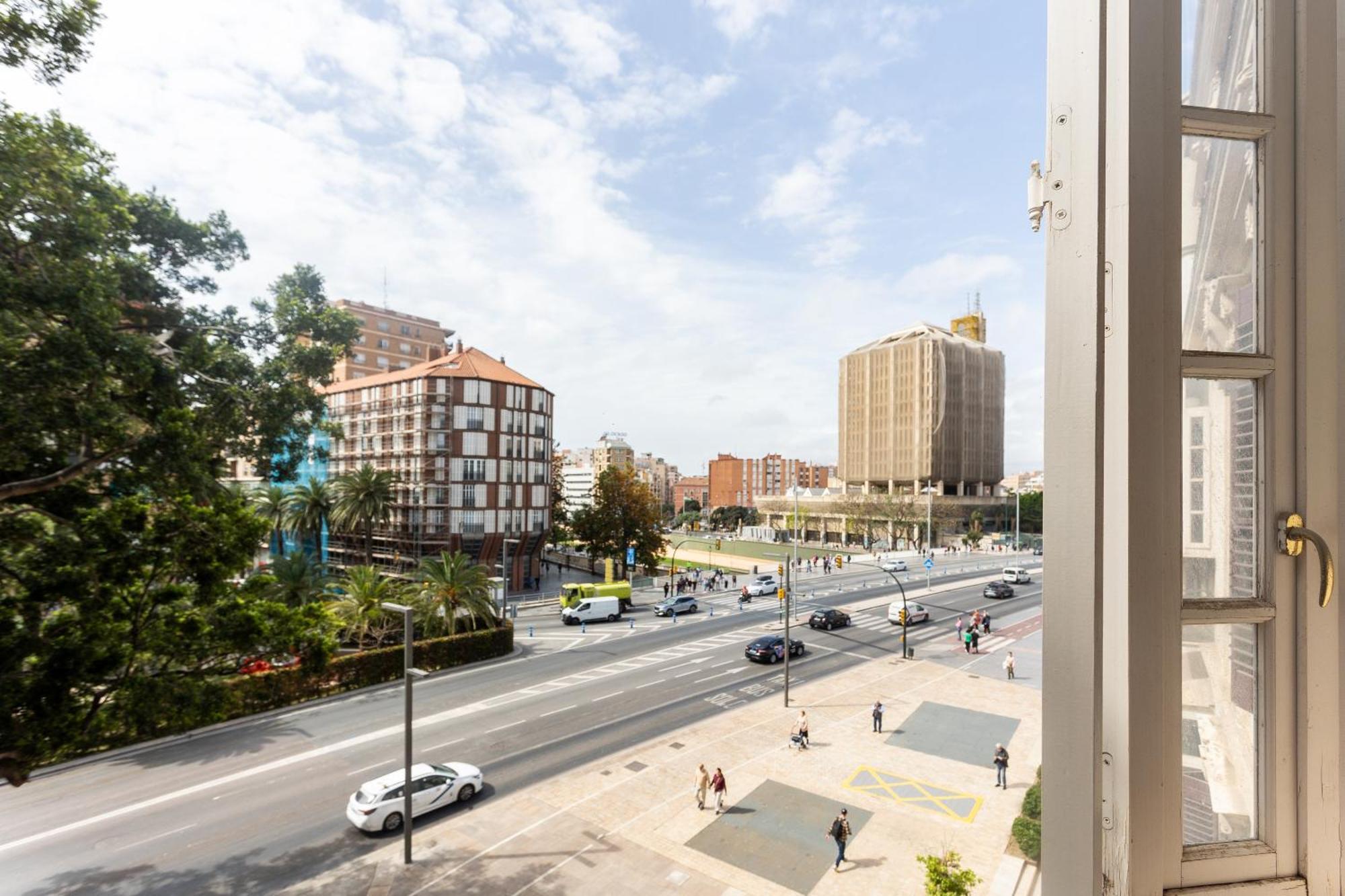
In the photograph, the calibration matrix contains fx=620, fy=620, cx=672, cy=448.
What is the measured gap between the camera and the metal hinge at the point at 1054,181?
2152 millimetres

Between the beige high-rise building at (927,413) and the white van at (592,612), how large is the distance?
6721 centimetres

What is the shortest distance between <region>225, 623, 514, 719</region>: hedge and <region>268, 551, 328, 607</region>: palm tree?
2.86m

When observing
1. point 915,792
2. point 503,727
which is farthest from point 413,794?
point 915,792

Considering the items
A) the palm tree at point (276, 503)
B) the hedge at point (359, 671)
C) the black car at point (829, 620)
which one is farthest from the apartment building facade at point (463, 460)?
the black car at point (829, 620)

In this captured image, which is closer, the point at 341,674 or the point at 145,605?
the point at 145,605

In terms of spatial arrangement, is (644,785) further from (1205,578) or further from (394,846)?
(1205,578)

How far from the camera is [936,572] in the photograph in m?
56.1

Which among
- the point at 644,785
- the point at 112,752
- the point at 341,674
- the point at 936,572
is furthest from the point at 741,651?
the point at 936,572

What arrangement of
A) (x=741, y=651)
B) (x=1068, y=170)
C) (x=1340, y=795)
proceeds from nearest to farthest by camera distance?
(x=1340, y=795) < (x=1068, y=170) < (x=741, y=651)

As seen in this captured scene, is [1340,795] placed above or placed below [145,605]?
above

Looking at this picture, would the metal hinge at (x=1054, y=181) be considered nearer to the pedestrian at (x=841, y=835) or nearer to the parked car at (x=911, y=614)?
the pedestrian at (x=841, y=835)

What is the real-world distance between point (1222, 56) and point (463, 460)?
50171mm

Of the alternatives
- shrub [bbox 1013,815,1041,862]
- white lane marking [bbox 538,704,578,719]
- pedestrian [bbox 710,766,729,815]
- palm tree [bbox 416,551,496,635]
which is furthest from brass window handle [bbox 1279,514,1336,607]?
palm tree [bbox 416,551,496,635]

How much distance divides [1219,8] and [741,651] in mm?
29842
